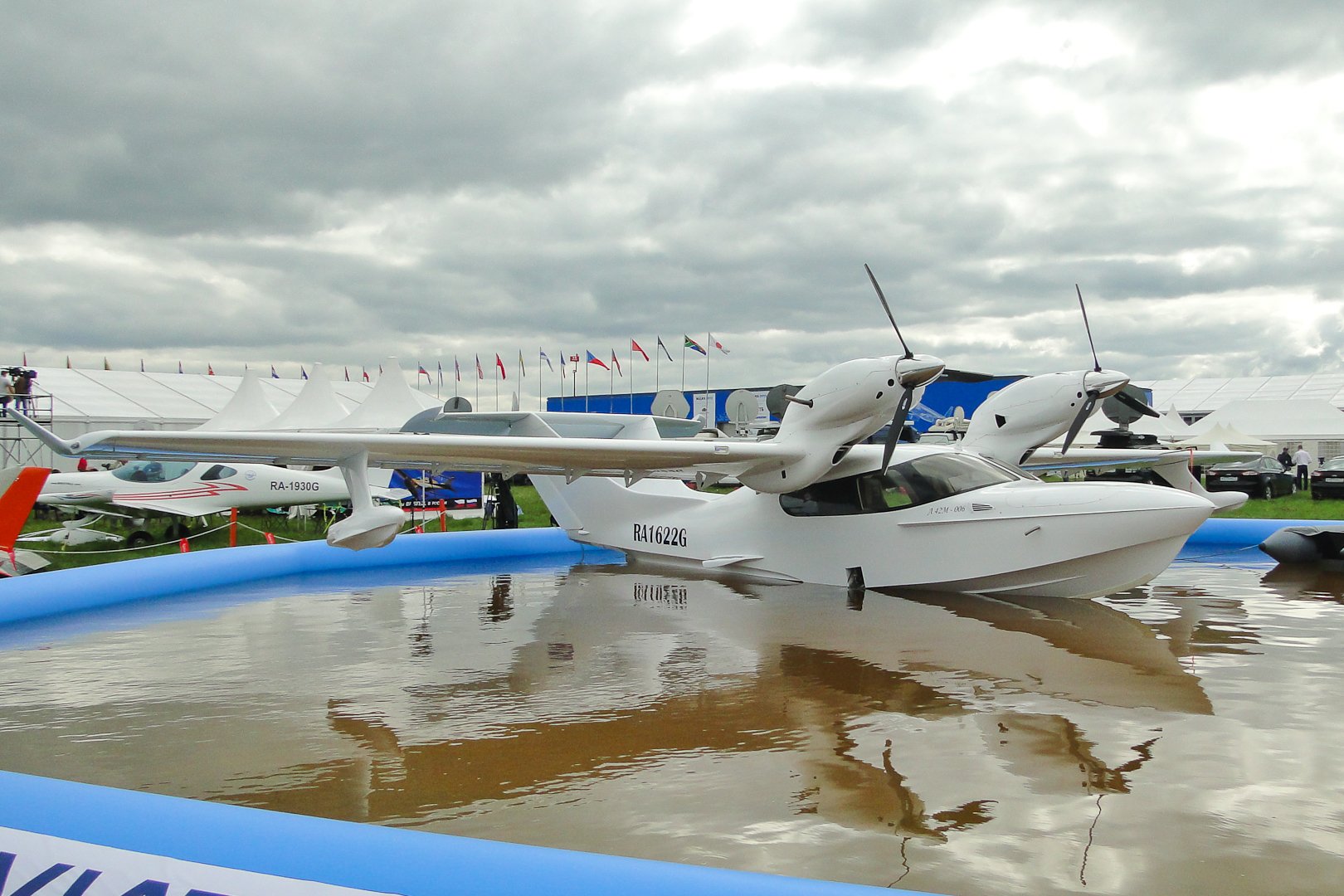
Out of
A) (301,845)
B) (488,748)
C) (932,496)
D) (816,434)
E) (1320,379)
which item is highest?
(1320,379)

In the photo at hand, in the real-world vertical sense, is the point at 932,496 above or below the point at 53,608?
above

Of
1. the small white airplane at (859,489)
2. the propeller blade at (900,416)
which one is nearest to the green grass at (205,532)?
the small white airplane at (859,489)

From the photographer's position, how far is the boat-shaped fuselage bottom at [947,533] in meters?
9.18

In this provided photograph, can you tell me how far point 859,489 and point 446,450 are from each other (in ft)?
15.2

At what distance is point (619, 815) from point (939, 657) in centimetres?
401

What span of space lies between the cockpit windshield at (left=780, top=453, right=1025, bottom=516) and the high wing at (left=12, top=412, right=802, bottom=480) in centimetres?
80

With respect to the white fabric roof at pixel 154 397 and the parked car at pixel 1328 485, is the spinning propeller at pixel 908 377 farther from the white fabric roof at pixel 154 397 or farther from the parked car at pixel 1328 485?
the parked car at pixel 1328 485

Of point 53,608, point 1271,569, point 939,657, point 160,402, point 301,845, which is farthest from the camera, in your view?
point 160,402

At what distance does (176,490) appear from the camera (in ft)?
61.7

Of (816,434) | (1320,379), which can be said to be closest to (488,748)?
(816,434)

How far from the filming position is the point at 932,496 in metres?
10.2

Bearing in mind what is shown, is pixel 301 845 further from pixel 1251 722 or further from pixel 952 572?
pixel 952 572

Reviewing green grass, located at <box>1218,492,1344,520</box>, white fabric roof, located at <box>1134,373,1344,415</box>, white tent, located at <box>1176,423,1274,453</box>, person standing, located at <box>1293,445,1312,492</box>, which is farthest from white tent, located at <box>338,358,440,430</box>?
white fabric roof, located at <box>1134,373,1344,415</box>

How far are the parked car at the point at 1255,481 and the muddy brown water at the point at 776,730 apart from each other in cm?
1883
